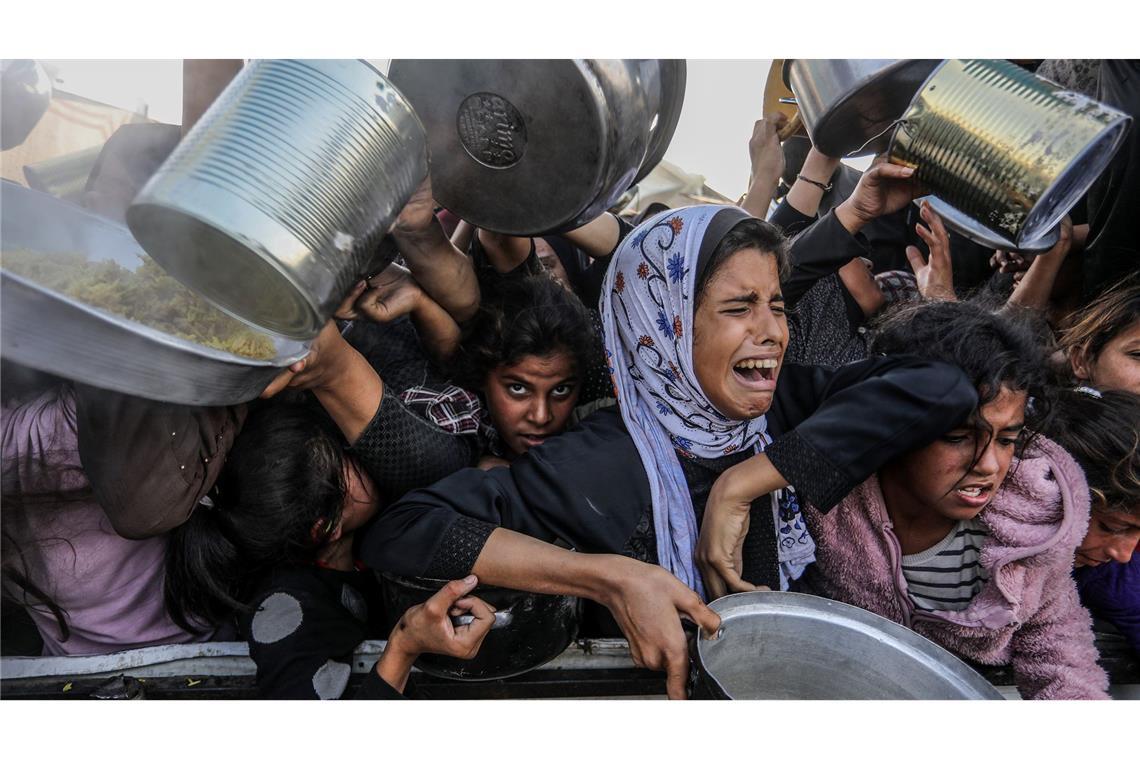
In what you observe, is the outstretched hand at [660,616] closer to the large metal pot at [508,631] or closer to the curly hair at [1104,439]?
the large metal pot at [508,631]

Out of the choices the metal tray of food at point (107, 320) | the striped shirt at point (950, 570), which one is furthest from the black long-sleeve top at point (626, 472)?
the metal tray of food at point (107, 320)

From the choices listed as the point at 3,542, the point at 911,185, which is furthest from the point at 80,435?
the point at 911,185

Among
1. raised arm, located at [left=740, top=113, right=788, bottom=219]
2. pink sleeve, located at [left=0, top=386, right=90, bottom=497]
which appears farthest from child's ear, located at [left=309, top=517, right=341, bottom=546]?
raised arm, located at [left=740, top=113, right=788, bottom=219]

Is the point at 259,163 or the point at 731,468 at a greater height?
the point at 259,163

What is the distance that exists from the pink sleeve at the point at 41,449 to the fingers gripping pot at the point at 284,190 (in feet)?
1.97

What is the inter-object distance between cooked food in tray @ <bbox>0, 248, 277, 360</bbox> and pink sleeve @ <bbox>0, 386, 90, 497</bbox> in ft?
1.36

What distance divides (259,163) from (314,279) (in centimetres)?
18

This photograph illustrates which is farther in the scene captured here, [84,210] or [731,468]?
[731,468]

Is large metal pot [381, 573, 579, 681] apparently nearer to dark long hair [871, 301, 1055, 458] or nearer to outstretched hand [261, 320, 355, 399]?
outstretched hand [261, 320, 355, 399]

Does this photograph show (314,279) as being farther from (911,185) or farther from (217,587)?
(911,185)

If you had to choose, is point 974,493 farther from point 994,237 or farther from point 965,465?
point 994,237

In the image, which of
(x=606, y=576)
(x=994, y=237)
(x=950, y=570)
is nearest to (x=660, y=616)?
(x=606, y=576)

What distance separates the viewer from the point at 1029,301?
240 centimetres

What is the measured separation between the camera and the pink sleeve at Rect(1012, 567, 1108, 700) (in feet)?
6.05
